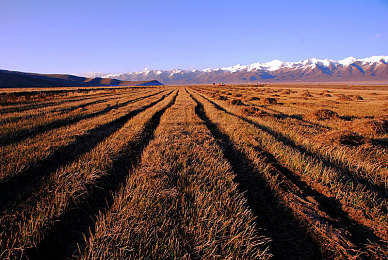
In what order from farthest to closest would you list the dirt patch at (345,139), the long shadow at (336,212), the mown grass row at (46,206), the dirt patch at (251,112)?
1. the dirt patch at (251,112)
2. the dirt patch at (345,139)
3. the long shadow at (336,212)
4. the mown grass row at (46,206)

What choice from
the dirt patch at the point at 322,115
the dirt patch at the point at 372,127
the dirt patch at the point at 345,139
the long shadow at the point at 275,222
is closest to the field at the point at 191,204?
the long shadow at the point at 275,222

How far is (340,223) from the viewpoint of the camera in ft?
9.37

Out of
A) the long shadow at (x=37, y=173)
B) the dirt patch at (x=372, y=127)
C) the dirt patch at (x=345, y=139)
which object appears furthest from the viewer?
the dirt patch at (x=372, y=127)

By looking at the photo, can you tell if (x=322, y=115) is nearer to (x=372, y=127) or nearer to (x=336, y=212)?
(x=372, y=127)

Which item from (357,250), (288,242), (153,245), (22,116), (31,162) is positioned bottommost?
(288,242)

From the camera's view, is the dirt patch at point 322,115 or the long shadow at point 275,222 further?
the dirt patch at point 322,115

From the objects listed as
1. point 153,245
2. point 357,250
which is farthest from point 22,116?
point 357,250

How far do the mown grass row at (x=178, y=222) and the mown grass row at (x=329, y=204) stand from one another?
1.14 metres

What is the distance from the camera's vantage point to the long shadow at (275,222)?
2.42 m

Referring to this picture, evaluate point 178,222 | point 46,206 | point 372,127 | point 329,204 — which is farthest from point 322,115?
point 46,206

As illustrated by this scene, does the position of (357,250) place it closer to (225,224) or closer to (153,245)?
(225,224)

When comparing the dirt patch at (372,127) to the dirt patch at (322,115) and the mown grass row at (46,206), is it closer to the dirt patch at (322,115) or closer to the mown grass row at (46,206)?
the dirt patch at (322,115)

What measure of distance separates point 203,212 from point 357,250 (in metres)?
2.16

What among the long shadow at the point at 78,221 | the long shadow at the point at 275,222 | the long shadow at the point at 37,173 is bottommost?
the long shadow at the point at 275,222
